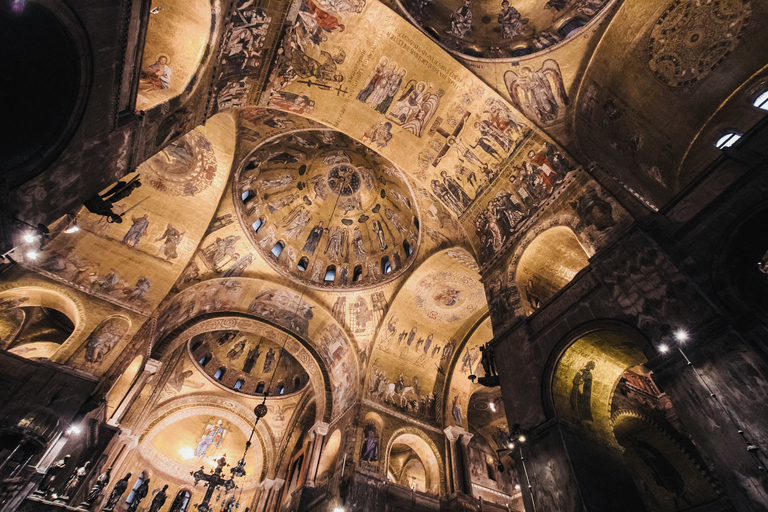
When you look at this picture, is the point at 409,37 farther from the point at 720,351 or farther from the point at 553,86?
the point at 720,351

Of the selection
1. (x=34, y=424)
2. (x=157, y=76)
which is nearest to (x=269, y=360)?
(x=34, y=424)

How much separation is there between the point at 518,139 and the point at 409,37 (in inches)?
155

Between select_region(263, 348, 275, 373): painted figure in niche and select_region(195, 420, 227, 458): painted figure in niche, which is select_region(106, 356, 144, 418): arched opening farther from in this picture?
select_region(195, 420, 227, 458): painted figure in niche

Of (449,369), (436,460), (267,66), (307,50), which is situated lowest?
(436,460)

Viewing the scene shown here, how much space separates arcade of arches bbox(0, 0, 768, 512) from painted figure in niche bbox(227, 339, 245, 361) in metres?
3.15

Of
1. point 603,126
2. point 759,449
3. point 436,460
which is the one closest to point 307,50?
point 603,126

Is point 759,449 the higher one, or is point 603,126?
point 603,126

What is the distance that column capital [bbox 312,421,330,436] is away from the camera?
14727 mm

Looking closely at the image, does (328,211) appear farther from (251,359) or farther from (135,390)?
(251,359)

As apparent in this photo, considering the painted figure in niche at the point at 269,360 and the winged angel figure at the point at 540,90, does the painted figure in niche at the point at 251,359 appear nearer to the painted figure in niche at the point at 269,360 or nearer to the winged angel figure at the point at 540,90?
the painted figure in niche at the point at 269,360

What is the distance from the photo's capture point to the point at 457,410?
1471cm

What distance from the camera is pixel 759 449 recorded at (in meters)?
3.91

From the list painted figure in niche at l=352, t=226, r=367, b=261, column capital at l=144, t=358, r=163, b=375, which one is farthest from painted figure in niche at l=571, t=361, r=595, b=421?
column capital at l=144, t=358, r=163, b=375

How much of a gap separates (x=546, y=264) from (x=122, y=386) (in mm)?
14236
